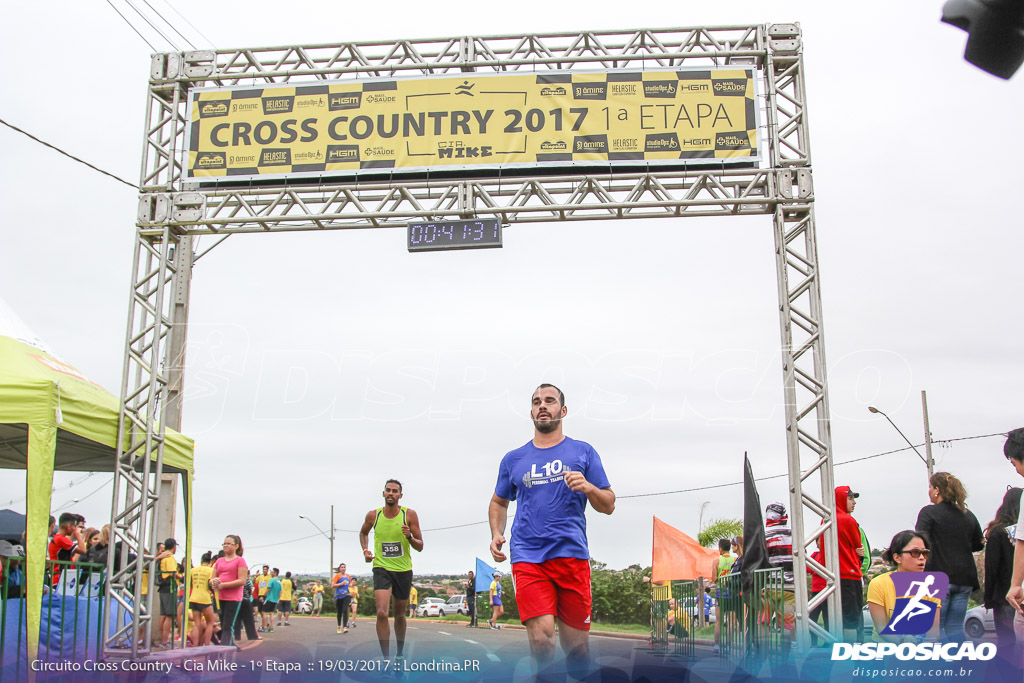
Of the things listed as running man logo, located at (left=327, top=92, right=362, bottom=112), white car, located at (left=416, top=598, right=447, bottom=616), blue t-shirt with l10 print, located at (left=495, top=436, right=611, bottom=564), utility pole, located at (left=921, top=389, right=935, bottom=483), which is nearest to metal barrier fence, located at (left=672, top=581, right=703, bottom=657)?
blue t-shirt with l10 print, located at (left=495, top=436, right=611, bottom=564)

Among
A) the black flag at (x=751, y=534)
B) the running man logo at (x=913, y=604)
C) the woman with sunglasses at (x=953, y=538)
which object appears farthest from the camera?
the black flag at (x=751, y=534)

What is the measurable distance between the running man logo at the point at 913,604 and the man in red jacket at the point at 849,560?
151 inches

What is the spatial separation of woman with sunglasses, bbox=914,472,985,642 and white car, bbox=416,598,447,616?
41.0 m

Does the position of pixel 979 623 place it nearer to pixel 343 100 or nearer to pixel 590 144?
pixel 590 144

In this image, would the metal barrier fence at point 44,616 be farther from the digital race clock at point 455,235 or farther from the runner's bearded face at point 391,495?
the digital race clock at point 455,235

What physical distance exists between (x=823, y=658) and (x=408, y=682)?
2829 millimetres

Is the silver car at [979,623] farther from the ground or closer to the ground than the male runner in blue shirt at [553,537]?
closer to the ground

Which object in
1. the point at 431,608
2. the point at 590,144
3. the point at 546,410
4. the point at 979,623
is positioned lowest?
the point at 431,608

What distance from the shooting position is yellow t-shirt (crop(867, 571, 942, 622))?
590 centimetres

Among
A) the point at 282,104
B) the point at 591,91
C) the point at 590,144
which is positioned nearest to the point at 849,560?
the point at 590,144

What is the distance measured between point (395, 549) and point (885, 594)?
15.7 feet

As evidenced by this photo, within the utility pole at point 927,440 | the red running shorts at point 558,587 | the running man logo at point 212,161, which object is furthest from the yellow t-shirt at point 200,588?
the utility pole at point 927,440

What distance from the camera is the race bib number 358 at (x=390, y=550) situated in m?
9.16

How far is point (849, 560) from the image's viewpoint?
9.78 meters
